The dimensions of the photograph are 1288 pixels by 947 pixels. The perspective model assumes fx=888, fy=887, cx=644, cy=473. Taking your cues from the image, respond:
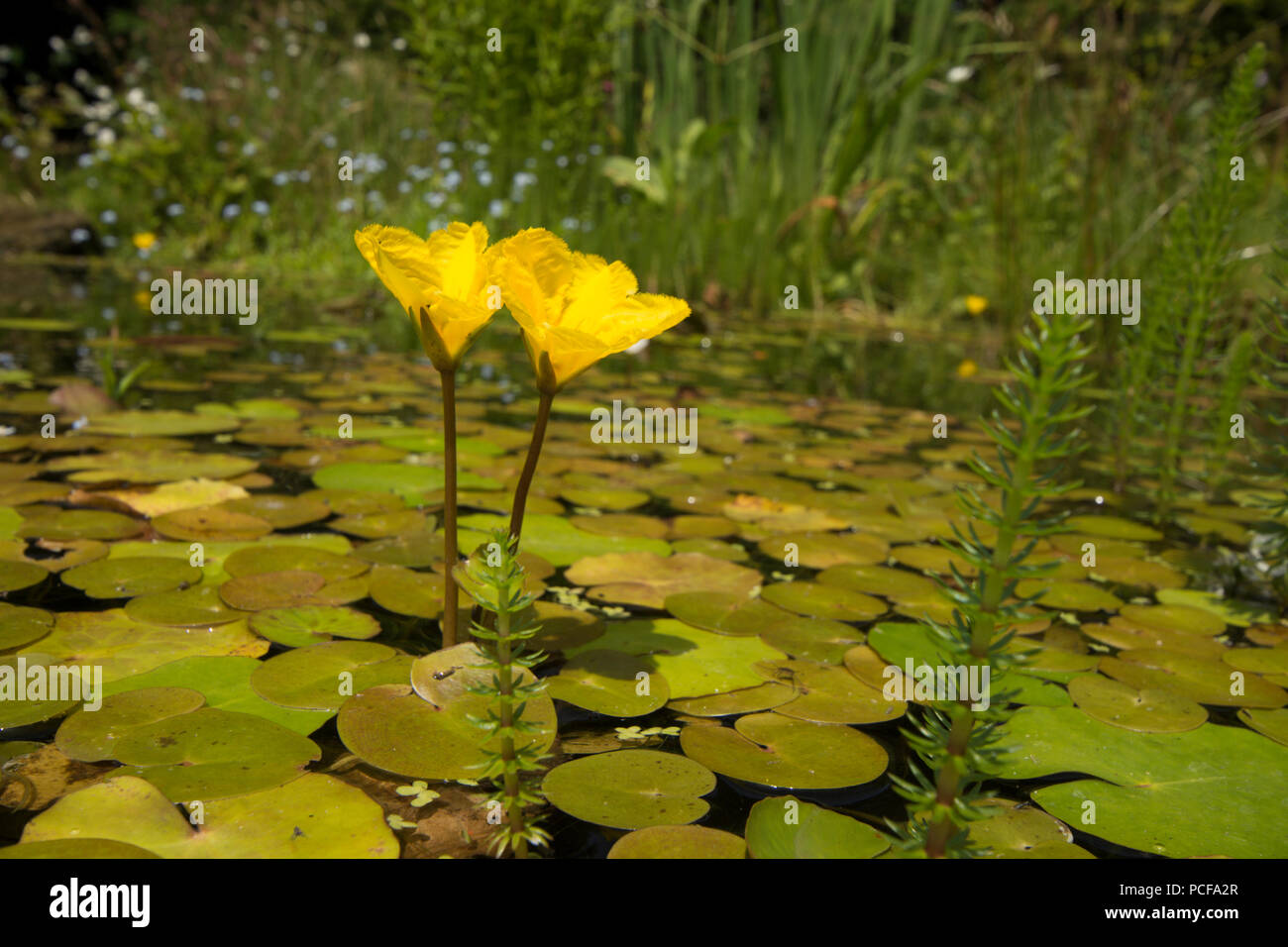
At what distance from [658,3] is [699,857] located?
5.91 meters

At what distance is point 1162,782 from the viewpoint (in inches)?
35.9

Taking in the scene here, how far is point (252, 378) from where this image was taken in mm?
2629

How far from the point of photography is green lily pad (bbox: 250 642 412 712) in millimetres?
925

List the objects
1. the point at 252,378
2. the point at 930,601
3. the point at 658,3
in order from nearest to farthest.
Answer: the point at 930,601
the point at 252,378
the point at 658,3

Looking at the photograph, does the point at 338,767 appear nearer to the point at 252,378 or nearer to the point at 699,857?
the point at 699,857

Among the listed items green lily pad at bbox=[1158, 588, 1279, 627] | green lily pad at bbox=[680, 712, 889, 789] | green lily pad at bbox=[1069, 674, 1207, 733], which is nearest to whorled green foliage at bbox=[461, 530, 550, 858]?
green lily pad at bbox=[680, 712, 889, 789]

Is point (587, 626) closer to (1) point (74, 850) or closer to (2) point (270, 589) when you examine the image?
(2) point (270, 589)

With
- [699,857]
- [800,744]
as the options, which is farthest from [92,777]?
[800,744]

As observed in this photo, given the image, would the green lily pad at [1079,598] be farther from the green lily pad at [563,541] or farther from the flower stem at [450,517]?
the flower stem at [450,517]

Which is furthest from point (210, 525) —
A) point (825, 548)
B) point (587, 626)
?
point (825, 548)

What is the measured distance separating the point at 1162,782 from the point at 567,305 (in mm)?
780

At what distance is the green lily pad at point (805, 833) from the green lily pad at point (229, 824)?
11.6 inches

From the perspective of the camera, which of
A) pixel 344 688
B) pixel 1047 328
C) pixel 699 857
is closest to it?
pixel 1047 328

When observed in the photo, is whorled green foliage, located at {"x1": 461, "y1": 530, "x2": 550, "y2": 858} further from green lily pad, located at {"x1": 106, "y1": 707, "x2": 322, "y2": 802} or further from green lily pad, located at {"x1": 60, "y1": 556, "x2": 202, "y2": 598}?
green lily pad, located at {"x1": 60, "y1": 556, "x2": 202, "y2": 598}
